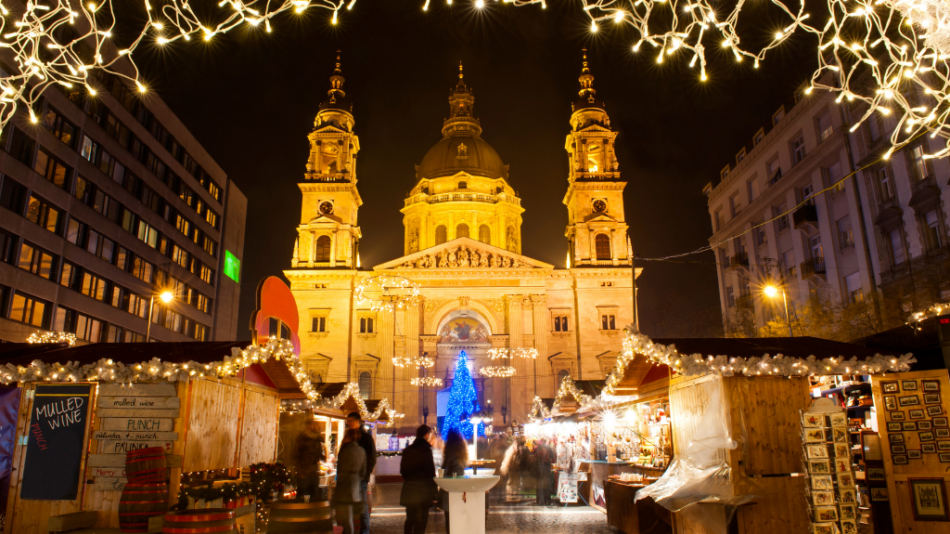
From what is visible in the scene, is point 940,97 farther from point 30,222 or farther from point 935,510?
point 30,222

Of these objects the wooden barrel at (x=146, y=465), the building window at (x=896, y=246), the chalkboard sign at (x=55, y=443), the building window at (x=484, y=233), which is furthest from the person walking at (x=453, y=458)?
the building window at (x=484, y=233)

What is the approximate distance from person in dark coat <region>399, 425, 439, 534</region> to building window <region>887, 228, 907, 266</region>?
23805mm

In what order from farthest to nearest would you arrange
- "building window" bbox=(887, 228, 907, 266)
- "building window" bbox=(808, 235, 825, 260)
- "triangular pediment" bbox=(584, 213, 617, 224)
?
1. "triangular pediment" bbox=(584, 213, 617, 224)
2. "building window" bbox=(808, 235, 825, 260)
3. "building window" bbox=(887, 228, 907, 266)

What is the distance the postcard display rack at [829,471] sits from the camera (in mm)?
9609

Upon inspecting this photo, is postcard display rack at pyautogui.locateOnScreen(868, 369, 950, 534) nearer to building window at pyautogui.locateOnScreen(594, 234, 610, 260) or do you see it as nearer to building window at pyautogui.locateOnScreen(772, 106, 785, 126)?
building window at pyautogui.locateOnScreen(772, 106, 785, 126)

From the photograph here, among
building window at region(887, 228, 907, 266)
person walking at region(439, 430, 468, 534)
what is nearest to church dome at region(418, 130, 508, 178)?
building window at region(887, 228, 907, 266)

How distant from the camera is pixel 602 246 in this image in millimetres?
53156

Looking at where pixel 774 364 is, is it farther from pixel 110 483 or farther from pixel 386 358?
pixel 386 358

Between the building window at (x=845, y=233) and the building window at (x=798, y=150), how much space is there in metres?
4.52

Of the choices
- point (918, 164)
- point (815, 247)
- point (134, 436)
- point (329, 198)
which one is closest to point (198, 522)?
point (134, 436)

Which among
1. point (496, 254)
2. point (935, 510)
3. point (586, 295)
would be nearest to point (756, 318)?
point (586, 295)

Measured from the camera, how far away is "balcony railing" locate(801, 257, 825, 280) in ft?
104

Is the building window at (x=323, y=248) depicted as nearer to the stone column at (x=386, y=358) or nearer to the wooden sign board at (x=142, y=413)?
the stone column at (x=386, y=358)

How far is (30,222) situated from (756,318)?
37.5 meters
